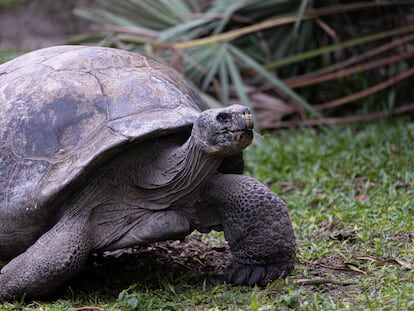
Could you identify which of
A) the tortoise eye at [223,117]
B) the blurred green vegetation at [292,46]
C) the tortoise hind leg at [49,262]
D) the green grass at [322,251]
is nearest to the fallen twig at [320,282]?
the green grass at [322,251]

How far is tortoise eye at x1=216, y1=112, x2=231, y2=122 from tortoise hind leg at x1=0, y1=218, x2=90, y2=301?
31.3 inches

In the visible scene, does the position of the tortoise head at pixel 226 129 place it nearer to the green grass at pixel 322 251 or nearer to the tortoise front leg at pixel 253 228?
the tortoise front leg at pixel 253 228

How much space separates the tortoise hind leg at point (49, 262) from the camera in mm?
3066

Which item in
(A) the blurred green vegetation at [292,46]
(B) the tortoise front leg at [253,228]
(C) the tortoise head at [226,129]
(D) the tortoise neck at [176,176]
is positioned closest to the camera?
(C) the tortoise head at [226,129]

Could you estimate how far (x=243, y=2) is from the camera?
6.91m

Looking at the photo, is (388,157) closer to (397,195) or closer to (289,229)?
(397,195)

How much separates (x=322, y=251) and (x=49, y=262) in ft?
4.66

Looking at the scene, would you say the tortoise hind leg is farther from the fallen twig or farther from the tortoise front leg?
the fallen twig

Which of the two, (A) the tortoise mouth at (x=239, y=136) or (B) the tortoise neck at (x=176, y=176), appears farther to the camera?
(B) the tortoise neck at (x=176, y=176)

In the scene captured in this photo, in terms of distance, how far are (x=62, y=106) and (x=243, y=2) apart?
405 centimetres

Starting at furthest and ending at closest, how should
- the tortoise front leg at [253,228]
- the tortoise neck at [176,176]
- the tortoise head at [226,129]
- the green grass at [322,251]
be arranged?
the tortoise front leg at [253,228]
the tortoise neck at [176,176]
the green grass at [322,251]
the tortoise head at [226,129]

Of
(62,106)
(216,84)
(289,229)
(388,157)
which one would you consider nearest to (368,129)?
(388,157)

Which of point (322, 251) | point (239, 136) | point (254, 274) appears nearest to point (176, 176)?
point (239, 136)

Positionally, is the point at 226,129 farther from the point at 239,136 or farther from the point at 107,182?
the point at 107,182
